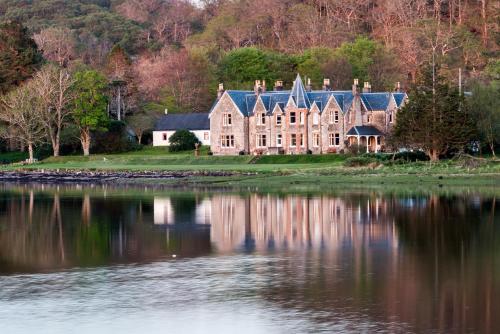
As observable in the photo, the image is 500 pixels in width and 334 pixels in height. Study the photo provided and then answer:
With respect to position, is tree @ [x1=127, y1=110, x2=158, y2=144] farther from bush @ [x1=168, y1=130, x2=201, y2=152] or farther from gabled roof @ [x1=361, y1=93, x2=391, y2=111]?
gabled roof @ [x1=361, y1=93, x2=391, y2=111]

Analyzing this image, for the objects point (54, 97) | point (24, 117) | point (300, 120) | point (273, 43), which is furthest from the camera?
point (273, 43)

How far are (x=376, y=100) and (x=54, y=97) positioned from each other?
30779 mm

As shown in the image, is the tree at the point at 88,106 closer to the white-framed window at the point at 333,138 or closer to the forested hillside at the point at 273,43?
the forested hillside at the point at 273,43

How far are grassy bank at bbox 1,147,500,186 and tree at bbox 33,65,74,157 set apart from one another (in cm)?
397

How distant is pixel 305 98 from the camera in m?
92.5

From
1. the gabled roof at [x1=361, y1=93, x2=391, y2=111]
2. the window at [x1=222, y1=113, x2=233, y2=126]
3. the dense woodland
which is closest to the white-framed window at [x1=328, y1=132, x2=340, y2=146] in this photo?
the gabled roof at [x1=361, y1=93, x2=391, y2=111]

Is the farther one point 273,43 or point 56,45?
point 273,43

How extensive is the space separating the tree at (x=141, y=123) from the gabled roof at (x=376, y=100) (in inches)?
1041

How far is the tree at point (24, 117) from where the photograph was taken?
306ft

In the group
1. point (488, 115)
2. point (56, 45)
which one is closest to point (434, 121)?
point (488, 115)

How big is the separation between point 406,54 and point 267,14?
3477 cm

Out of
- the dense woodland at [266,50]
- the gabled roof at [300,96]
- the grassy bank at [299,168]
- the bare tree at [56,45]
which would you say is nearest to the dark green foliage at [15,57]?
the dense woodland at [266,50]

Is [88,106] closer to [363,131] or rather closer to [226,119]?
[226,119]

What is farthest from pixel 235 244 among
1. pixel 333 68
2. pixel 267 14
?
A: pixel 267 14
